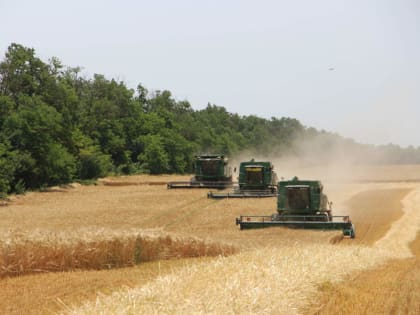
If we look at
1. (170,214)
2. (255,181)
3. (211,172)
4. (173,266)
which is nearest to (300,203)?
(170,214)

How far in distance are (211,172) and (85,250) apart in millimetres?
42797

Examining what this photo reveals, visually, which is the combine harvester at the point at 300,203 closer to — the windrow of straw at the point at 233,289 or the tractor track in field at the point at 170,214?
the tractor track in field at the point at 170,214

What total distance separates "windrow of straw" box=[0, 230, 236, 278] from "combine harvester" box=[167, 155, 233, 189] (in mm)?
39216

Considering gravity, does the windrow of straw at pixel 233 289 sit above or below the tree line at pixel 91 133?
below

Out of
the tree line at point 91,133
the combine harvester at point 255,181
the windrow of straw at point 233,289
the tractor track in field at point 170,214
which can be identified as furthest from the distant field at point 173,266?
the tree line at point 91,133

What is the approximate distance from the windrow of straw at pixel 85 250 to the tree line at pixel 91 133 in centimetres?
3187

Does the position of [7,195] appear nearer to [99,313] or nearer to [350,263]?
[350,263]

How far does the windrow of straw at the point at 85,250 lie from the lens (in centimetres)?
1310

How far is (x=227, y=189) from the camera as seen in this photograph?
185ft

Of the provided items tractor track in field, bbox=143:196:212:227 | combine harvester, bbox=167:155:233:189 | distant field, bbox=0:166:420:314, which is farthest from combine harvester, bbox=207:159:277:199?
distant field, bbox=0:166:420:314

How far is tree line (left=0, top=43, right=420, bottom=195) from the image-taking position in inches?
2176

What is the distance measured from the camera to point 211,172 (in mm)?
56938

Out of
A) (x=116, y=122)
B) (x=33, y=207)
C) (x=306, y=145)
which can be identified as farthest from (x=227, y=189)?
(x=306, y=145)

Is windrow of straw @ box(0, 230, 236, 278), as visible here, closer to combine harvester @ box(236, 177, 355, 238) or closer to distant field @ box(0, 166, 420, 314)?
distant field @ box(0, 166, 420, 314)
